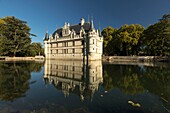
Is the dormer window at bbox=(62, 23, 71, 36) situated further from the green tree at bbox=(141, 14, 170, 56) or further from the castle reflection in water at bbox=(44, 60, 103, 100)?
the castle reflection in water at bbox=(44, 60, 103, 100)

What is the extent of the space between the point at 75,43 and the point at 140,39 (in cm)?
2386

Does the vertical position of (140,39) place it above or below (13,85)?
above

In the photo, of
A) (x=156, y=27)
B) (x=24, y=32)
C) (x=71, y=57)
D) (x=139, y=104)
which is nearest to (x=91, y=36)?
(x=71, y=57)

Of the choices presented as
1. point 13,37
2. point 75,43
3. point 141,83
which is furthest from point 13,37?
point 141,83

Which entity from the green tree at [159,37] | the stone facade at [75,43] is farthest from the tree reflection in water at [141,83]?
the green tree at [159,37]

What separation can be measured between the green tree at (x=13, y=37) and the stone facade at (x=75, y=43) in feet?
29.3

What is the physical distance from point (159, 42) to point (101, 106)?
42.9m

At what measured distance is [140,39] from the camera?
46.9 metres

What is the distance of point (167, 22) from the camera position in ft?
129

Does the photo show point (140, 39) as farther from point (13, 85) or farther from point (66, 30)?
point (13, 85)

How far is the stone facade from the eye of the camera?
40.8 metres

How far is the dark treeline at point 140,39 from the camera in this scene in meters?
40.2

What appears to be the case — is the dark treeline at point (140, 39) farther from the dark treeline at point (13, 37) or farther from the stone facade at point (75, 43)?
the dark treeline at point (13, 37)

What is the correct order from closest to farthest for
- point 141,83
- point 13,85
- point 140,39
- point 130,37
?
point 13,85
point 141,83
point 130,37
point 140,39
